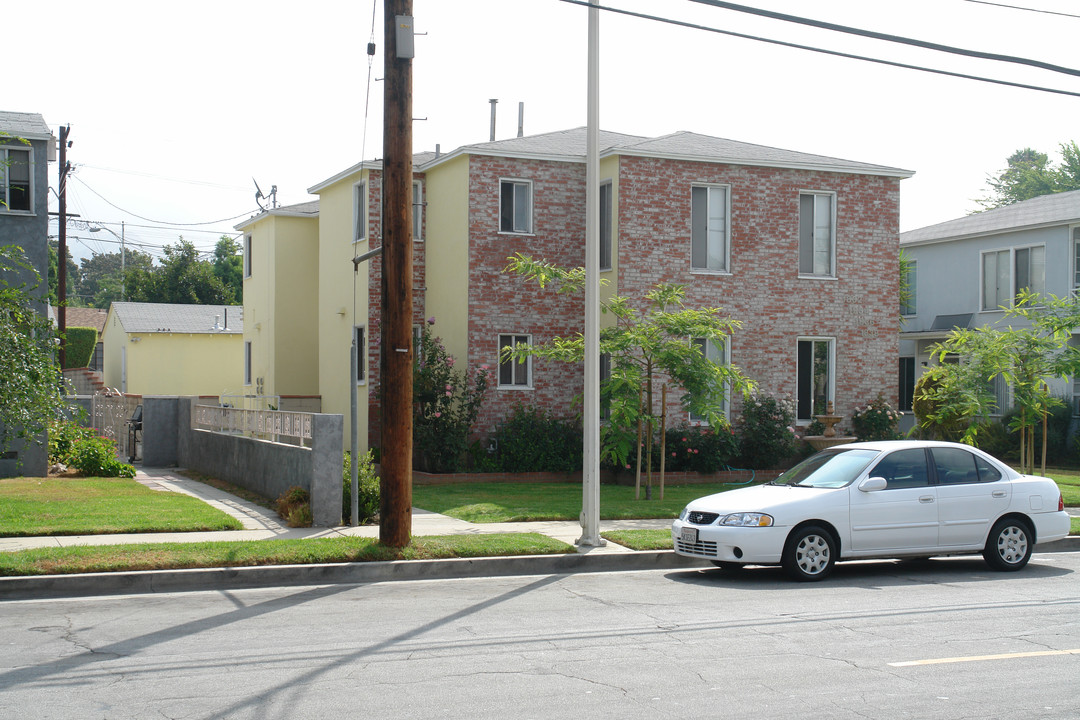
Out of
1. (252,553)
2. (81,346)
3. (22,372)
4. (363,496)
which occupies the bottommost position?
(252,553)

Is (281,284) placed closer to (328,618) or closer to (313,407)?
(313,407)

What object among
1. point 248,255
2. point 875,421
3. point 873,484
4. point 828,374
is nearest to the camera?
point 873,484

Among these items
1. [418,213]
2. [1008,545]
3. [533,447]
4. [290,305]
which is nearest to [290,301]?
[290,305]

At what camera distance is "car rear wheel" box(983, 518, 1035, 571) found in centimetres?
1212

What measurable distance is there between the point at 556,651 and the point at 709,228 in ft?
53.9

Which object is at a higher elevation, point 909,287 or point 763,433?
point 909,287

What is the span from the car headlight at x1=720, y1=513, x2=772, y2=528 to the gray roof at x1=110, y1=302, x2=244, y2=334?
2938 centimetres

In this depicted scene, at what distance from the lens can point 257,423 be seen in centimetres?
1814

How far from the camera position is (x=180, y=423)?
24.2 m

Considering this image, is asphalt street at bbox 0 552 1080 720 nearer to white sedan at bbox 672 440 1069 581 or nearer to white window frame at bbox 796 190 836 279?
white sedan at bbox 672 440 1069 581

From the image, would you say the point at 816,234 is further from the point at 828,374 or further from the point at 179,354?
the point at 179,354

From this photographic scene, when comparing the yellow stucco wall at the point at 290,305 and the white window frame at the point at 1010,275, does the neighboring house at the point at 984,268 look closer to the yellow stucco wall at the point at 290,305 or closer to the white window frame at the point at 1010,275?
the white window frame at the point at 1010,275

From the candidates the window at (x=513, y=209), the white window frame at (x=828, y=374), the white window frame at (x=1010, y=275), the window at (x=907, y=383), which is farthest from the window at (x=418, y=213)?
the window at (x=907, y=383)

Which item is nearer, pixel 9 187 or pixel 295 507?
pixel 295 507
